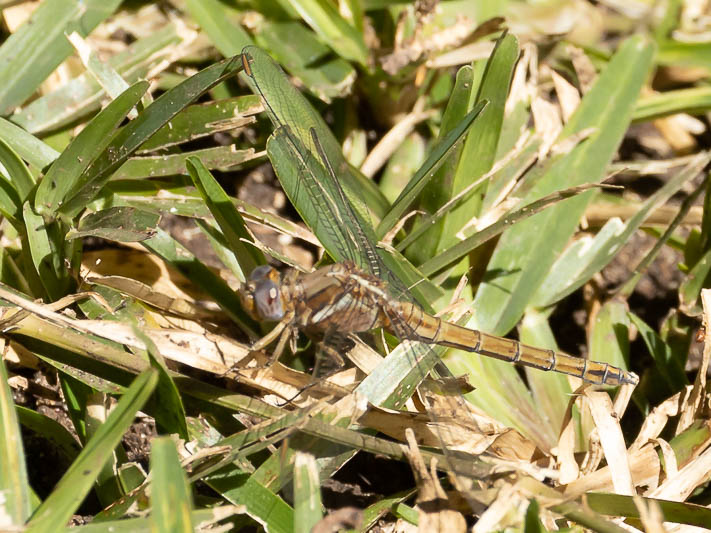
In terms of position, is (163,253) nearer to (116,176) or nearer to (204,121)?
(116,176)

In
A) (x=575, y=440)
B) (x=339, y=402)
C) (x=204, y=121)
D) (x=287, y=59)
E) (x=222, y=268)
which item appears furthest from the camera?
(x=287, y=59)

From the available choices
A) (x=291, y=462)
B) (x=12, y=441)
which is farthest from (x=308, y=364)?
(x=12, y=441)

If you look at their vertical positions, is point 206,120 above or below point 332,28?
below

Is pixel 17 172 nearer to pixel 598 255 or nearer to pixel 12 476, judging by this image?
pixel 12 476

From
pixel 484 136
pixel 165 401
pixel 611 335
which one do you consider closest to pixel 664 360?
pixel 611 335

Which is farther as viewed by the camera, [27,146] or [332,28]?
[332,28]

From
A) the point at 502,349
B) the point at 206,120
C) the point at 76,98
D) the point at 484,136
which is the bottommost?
the point at 502,349
